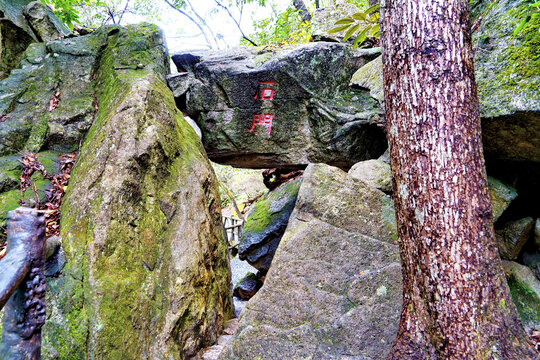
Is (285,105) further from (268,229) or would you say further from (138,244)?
(138,244)

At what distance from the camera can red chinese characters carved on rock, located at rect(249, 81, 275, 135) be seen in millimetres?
6031

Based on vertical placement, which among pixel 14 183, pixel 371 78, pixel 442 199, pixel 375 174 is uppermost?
pixel 371 78

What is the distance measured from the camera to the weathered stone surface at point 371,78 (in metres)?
5.39

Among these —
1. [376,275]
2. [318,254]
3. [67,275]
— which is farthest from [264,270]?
[67,275]

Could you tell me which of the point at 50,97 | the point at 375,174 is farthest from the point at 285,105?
the point at 50,97

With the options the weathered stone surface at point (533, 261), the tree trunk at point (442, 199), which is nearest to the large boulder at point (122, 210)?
the tree trunk at point (442, 199)

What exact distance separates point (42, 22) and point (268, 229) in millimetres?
5707

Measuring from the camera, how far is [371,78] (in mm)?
5746

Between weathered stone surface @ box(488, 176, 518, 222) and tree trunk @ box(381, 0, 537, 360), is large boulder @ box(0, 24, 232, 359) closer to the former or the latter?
tree trunk @ box(381, 0, 537, 360)

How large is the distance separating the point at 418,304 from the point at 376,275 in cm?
105

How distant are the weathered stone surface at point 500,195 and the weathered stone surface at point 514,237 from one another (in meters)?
0.29

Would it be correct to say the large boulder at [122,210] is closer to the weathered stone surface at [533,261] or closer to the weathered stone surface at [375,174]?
the weathered stone surface at [375,174]

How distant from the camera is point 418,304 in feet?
6.59

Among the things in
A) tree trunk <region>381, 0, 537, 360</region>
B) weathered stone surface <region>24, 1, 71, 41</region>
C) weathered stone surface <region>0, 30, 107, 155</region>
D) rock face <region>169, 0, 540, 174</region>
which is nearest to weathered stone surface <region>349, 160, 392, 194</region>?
rock face <region>169, 0, 540, 174</region>
